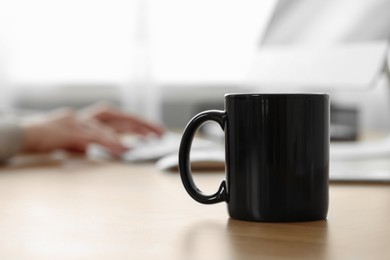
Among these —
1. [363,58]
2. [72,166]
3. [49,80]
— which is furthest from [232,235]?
[49,80]

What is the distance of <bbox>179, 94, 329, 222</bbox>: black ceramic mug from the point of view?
52 centimetres

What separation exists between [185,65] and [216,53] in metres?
0.12

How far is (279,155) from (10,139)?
71 cm

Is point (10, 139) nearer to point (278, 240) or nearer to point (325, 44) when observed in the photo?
point (325, 44)

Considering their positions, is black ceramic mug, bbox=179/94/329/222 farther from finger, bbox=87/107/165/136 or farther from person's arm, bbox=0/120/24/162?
finger, bbox=87/107/165/136

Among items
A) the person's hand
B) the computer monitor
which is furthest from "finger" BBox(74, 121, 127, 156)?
the computer monitor

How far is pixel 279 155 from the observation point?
0.52m

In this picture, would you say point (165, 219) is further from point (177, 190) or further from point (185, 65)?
point (185, 65)

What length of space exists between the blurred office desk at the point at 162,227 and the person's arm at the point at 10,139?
1.02 feet

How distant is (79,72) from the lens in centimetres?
241

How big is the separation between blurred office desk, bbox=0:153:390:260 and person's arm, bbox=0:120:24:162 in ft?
1.02

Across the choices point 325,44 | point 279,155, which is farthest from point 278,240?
point 325,44

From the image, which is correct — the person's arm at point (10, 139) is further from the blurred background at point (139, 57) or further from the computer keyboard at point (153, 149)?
the blurred background at point (139, 57)

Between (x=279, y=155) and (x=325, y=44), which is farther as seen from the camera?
(x=325, y=44)
